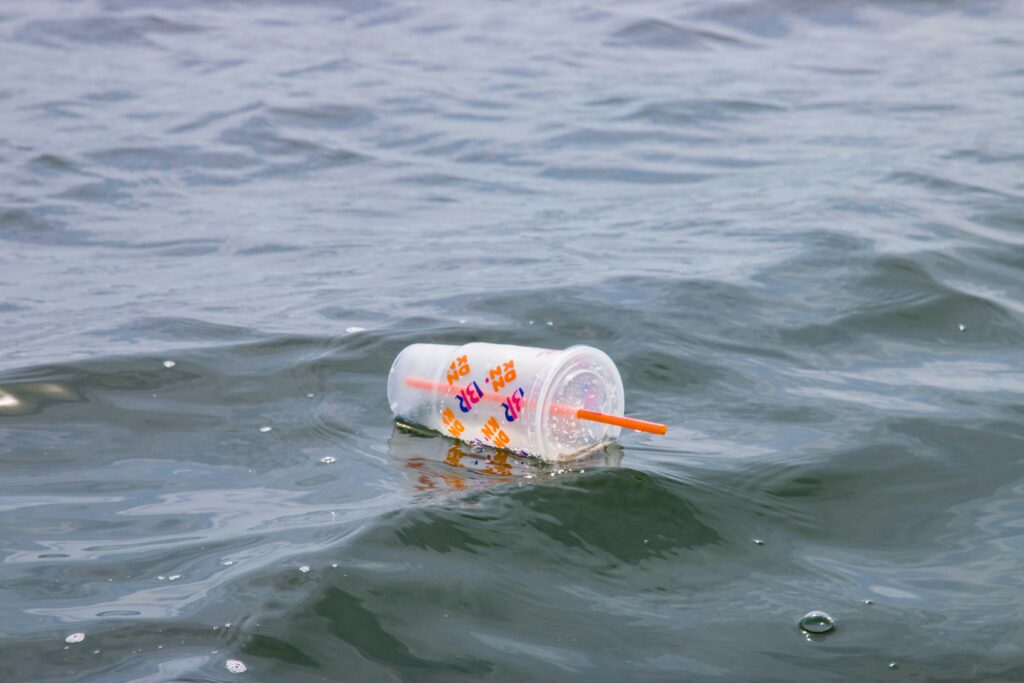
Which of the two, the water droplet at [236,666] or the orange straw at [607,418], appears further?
the orange straw at [607,418]

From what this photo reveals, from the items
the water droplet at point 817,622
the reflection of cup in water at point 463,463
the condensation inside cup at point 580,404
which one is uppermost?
the condensation inside cup at point 580,404

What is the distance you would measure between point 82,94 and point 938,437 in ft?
28.9

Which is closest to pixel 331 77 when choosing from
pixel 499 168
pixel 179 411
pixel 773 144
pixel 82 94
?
pixel 82 94

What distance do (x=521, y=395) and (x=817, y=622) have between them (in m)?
1.04

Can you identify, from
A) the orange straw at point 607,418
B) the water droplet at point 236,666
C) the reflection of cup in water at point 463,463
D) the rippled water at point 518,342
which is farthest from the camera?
the reflection of cup in water at point 463,463

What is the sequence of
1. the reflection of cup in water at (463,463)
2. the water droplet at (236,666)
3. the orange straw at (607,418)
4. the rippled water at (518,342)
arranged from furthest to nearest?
1. the reflection of cup in water at (463,463)
2. the orange straw at (607,418)
3. the rippled water at (518,342)
4. the water droplet at (236,666)

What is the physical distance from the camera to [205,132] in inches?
364

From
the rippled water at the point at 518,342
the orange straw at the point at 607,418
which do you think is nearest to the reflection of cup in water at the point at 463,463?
the rippled water at the point at 518,342

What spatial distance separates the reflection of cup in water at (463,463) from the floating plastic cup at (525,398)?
32 millimetres

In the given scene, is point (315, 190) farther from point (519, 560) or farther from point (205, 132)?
point (519, 560)

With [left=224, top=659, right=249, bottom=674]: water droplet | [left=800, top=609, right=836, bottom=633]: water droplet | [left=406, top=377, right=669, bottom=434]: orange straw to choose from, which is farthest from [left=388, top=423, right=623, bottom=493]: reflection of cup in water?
[left=224, top=659, right=249, bottom=674]: water droplet

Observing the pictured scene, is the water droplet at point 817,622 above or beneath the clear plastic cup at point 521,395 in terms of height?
beneath

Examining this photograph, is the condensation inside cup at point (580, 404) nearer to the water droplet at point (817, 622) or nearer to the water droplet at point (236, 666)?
the water droplet at point (817, 622)

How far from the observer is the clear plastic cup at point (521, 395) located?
130 inches
